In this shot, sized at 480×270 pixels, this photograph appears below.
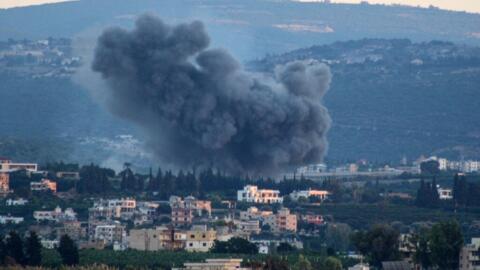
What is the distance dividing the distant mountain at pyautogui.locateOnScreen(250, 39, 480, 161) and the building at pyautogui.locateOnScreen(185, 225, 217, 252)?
64.4 meters

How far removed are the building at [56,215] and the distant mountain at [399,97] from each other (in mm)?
55963

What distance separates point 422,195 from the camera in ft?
307

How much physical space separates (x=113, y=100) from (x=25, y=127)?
45.6 m

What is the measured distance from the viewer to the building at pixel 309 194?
99250 mm

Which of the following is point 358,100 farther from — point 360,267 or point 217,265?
point 217,265

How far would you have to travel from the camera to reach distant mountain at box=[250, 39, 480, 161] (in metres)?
153

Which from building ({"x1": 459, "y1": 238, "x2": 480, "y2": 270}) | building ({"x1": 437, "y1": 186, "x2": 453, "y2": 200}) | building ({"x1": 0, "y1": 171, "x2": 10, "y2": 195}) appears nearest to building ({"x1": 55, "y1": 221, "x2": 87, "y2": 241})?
building ({"x1": 0, "y1": 171, "x2": 10, "y2": 195})

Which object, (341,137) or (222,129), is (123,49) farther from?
(341,137)

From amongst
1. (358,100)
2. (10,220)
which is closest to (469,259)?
(10,220)

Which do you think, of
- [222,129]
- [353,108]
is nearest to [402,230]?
[222,129]

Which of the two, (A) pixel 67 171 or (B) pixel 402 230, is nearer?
(B) pixel 402 230

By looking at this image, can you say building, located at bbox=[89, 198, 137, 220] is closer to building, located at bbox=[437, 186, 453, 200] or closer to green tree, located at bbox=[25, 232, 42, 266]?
building, located at bbox=[437, 186, 453, 200]

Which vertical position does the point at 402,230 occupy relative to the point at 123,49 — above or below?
below

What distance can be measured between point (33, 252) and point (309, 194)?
35080mm
